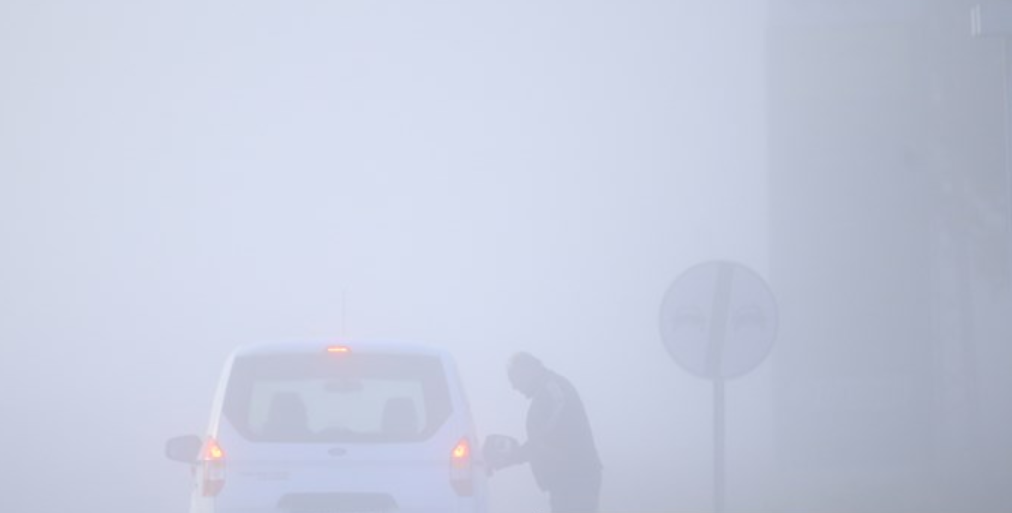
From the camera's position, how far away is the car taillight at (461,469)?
12.9m

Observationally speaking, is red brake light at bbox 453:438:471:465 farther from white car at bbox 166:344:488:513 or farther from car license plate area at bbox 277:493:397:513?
car license plate area at bbox 277:493:397:513

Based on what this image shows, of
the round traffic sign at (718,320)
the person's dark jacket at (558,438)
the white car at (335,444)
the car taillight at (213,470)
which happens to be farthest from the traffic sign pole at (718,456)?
the car taillight at (213,470)

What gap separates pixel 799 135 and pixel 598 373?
2210cm

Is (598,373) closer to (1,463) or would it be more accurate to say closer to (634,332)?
(634,332)

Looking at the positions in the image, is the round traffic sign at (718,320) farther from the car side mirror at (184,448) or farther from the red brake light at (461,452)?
the car side mirror at (184,448)

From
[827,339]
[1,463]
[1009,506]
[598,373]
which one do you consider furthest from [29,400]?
[1009,506]

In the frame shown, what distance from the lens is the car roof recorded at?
42.9ft

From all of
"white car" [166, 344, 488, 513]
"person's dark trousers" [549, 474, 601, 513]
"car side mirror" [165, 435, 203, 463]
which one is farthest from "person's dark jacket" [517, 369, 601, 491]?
"car side mirror" [165, 435, 203, 463]

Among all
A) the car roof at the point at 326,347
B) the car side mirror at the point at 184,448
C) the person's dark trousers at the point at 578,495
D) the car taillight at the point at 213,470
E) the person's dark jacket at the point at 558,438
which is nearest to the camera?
the car taillight at the point at 213,470

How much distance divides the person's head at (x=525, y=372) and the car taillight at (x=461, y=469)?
2682 millimetres

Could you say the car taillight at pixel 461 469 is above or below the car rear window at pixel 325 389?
below

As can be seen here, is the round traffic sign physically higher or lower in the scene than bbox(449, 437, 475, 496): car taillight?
higher

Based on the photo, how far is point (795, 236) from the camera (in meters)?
35.4

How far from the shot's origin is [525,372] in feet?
51.3
